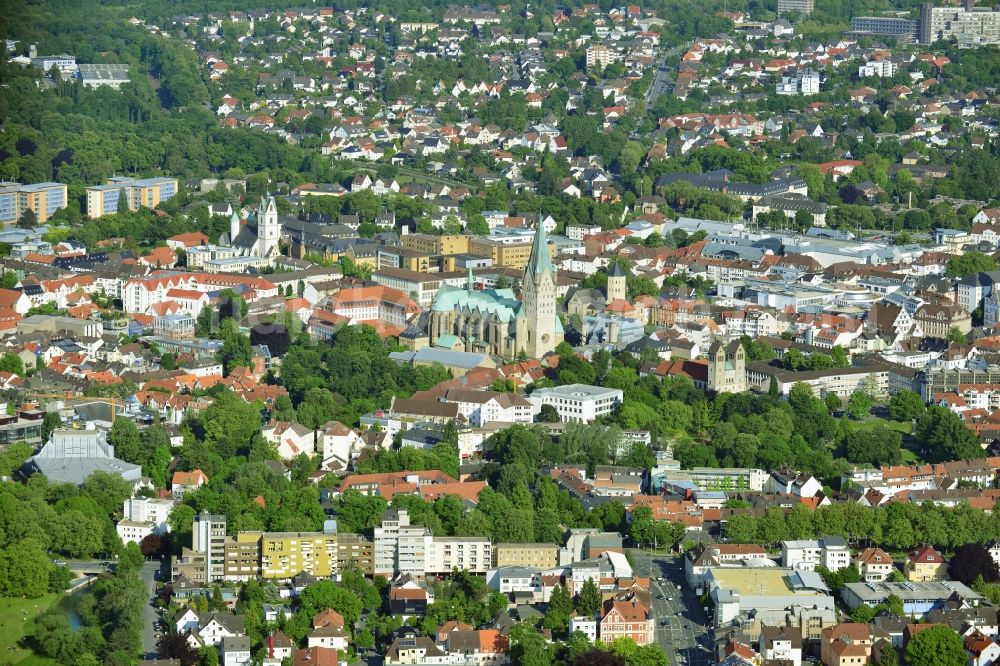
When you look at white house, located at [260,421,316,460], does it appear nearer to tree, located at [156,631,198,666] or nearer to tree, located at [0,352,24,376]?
tree, located at [0,352,24,376]

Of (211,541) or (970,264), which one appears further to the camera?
(970,264)

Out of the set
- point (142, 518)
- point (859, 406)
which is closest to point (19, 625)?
point (142, 518)

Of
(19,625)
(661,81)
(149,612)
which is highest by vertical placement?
(661,81)

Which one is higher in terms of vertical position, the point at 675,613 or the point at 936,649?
the point at 936,649

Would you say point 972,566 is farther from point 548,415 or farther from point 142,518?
point 142,518

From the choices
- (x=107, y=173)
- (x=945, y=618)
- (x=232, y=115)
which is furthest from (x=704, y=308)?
(x=232, y=115)

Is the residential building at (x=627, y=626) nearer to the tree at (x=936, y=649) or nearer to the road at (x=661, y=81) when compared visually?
the tree at (x=936, y=649)

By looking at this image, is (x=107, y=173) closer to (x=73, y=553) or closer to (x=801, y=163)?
(x=801, y=163)
